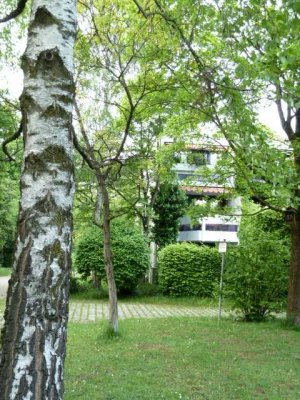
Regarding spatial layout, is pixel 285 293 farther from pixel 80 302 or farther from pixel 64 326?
pixel 64 326

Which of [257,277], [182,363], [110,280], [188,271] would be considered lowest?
[182,363]

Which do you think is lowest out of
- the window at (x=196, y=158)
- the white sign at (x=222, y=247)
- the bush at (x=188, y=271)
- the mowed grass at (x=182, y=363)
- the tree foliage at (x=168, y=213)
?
the mowed grass at (x=182, y=363)

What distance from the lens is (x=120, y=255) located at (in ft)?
54.8

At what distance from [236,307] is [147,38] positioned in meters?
7.88

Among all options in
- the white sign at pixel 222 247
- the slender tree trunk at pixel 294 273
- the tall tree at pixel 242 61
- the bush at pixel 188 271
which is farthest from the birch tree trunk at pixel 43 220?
the bush at pixel 188 271

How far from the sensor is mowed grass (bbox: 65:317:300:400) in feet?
18.3

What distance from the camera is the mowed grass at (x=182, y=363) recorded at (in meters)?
5.57

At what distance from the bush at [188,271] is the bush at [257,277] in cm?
532

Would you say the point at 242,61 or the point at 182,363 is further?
the point at 182,363

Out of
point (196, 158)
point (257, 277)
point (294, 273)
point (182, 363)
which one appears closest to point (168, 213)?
point (196, 158)

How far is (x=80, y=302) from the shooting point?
16125 mm

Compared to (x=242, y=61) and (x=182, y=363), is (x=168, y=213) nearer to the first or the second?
(x=182, y=363)

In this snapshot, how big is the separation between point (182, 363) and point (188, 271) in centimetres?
1101

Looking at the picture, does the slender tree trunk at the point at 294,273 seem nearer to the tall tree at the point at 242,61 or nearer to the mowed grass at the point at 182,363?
the mowed grass at the point at 182,363
